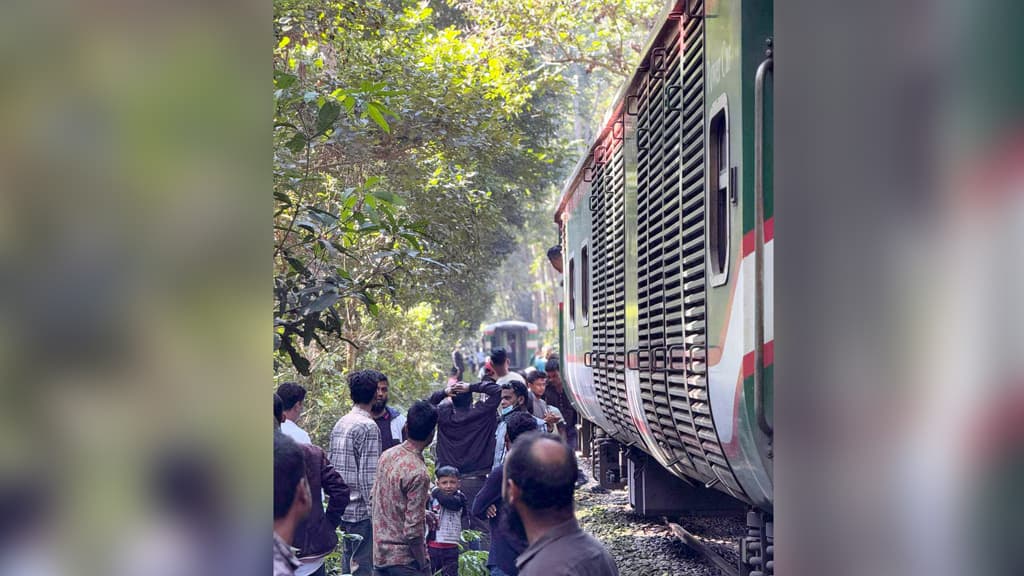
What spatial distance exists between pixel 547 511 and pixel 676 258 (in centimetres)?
246

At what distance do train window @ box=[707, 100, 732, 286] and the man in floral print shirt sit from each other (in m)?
1.71

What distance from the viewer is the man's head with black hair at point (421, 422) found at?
5.17m

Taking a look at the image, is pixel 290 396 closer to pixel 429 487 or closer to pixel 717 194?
pixel 429 487

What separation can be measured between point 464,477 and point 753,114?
512 cm

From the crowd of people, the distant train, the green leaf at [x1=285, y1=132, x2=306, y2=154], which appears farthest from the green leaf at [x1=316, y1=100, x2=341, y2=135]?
the distant train

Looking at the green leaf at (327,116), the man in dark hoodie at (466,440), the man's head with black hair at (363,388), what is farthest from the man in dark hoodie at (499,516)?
the man in dark hoodie at (466,440)

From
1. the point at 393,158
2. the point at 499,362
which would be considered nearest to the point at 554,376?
the point at 393,158

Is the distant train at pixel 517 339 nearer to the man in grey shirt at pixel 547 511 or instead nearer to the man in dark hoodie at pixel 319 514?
the man in dark hoodie at pixel 319 514

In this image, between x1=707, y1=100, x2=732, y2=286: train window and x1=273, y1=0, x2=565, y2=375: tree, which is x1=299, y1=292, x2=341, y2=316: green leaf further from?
x1=273, y1=0, x2=565, y2=375: tree

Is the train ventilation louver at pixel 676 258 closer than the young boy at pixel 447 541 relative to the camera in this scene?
Yes

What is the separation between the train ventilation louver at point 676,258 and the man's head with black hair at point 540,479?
155cm

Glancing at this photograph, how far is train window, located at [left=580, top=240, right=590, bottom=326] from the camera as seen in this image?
9.18m
